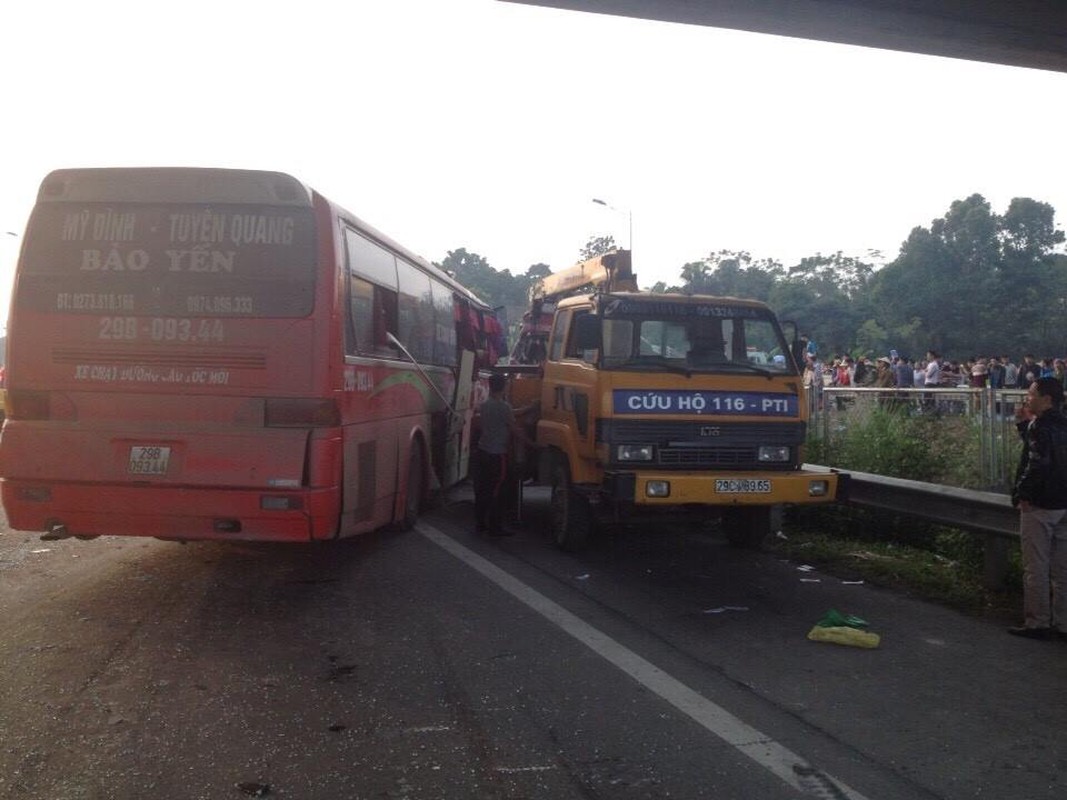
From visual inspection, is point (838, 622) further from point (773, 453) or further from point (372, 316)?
point (372, 316)

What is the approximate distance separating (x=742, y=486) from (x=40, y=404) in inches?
221

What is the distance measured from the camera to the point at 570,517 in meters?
9.73

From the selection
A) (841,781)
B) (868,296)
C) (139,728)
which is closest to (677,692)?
(841,781)

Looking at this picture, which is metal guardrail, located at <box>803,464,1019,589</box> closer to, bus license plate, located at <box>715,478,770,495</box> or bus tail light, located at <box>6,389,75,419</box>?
bus license plate, located at <box>715,478,770,495</box>

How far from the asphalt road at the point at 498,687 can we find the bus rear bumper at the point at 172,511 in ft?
1.89

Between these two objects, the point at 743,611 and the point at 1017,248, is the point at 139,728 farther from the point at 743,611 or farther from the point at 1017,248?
the point at 1017,248

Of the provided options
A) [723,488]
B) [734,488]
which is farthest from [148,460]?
[734,488]

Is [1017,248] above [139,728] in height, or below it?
above

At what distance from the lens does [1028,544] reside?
683 centimetres

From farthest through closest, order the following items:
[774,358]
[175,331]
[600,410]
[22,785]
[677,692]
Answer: [774,358]
[600,410]
[175,331]
[677,692]
[22,785]

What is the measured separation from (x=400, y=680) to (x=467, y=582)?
268 centimetres

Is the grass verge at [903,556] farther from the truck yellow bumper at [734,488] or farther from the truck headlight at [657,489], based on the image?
the truck headlight at [657,489]

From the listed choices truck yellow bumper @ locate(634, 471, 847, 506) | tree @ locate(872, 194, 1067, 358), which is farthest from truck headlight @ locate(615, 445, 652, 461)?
tree @ locate(872, 194, 1067, 358)

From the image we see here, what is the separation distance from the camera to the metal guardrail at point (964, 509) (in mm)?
7734
